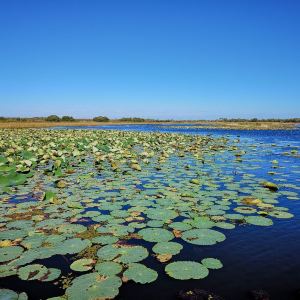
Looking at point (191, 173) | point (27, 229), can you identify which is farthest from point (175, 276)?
point (191, 173)

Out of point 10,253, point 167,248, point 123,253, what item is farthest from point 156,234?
point 10,253

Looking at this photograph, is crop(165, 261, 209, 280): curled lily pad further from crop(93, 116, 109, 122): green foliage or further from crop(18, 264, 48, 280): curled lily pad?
crop(93, 116, 109, 122): green foliage

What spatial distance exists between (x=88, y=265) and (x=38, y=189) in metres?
4.24

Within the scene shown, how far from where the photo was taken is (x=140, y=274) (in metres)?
3.28

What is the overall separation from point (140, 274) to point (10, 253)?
1652 millimetres

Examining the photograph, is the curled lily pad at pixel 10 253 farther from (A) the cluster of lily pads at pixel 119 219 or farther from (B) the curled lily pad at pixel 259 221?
(B) the curled lily pad at pixel 259 221

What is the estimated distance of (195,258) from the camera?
3701 millimetres

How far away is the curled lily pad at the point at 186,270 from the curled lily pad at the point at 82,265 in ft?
2.75

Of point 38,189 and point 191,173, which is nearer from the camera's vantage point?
point 38,189

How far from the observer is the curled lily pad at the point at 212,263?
345 cm

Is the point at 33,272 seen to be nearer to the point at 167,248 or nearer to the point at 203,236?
the point at 167,248

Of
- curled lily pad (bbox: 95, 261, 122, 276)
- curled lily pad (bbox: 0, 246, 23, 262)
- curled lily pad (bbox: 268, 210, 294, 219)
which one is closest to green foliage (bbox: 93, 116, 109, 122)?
curled lily pad (bbox: 268, 210, 294, 219)

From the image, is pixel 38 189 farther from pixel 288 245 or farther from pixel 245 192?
pixel 288 245

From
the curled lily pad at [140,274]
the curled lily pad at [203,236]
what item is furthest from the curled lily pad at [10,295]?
the curled lily pad at [203,236]
